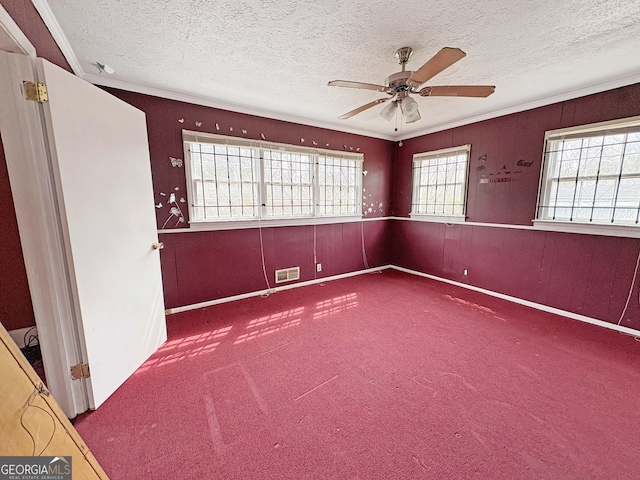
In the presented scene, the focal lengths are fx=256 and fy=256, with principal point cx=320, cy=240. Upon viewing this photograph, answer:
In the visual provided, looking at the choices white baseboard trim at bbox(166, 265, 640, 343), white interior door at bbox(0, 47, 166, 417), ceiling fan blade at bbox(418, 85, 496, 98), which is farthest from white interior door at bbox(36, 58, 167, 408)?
ceiling fan blade at bbox(418, 85, 496, 98)

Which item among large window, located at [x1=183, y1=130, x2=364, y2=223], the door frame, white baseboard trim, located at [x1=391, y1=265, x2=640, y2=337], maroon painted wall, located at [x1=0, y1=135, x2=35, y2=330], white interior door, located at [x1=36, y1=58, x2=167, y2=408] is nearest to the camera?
the door frame

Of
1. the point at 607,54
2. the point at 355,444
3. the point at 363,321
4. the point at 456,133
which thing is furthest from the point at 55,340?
the point at 456,133

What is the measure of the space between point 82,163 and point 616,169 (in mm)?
4622

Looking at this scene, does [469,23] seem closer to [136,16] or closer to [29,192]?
[136,16]

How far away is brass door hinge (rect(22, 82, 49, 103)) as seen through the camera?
4.33 feet

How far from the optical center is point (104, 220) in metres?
1.73

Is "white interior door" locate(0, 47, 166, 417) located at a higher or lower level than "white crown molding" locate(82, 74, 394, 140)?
lower

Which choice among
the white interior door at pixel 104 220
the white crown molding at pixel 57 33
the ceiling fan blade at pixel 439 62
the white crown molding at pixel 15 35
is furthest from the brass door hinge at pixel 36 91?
the ceiling fan blade at pixel 439 62

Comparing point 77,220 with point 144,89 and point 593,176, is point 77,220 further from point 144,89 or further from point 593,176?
point 593,176

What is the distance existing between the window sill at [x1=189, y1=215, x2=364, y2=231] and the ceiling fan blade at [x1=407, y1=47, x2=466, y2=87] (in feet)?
7.81

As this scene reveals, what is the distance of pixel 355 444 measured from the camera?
4.71 feet

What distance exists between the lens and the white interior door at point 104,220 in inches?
58.1

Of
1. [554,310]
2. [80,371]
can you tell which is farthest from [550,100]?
[80,371]

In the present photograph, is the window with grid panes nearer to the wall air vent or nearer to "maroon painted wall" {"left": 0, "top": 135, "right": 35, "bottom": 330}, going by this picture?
the wall air vent
